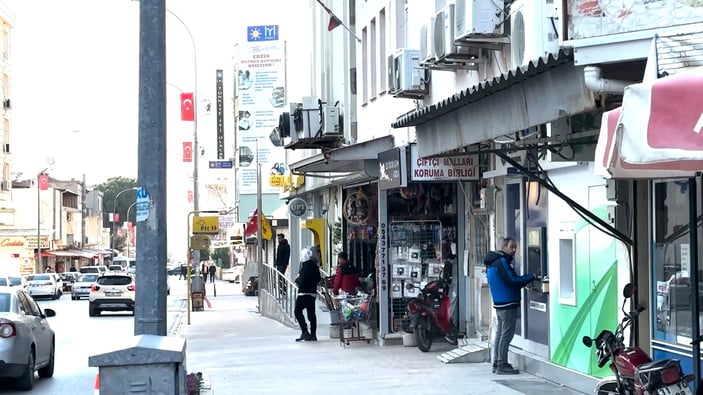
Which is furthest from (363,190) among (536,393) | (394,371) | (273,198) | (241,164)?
(273,198)

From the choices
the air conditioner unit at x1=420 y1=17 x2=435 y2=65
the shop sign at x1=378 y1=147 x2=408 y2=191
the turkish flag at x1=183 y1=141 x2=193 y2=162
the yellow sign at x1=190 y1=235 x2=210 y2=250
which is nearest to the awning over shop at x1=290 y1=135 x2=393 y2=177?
the shop sign at x1=378 y1=147 x2=408 y2=191

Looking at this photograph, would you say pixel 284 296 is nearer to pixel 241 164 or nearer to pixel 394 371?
pixel 394 371

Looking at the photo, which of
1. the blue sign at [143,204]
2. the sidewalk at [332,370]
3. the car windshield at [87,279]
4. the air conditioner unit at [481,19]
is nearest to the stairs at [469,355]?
the sidewalk at [332,370]

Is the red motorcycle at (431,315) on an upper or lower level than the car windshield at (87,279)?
upper

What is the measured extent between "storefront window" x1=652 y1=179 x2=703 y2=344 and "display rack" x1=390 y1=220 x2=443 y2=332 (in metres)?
8.39

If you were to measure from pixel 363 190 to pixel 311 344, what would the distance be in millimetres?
4868

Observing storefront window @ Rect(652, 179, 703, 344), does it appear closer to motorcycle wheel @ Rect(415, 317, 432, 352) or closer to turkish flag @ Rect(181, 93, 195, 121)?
motorcycle wheel @ Rect(415, 317, 432, 352)

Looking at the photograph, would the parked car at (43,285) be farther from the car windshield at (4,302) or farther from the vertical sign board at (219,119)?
the car windshield at (4,302)

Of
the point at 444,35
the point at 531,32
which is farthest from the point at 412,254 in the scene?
the point at 531,32

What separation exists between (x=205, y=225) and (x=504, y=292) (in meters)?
20.2

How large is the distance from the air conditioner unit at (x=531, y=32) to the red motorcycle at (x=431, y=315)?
6569 millimetres

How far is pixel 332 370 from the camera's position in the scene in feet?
52.1

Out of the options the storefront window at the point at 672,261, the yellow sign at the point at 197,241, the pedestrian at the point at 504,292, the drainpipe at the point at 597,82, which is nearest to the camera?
the drainpipe at the point at 597,82

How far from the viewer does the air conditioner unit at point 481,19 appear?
12852 mm
